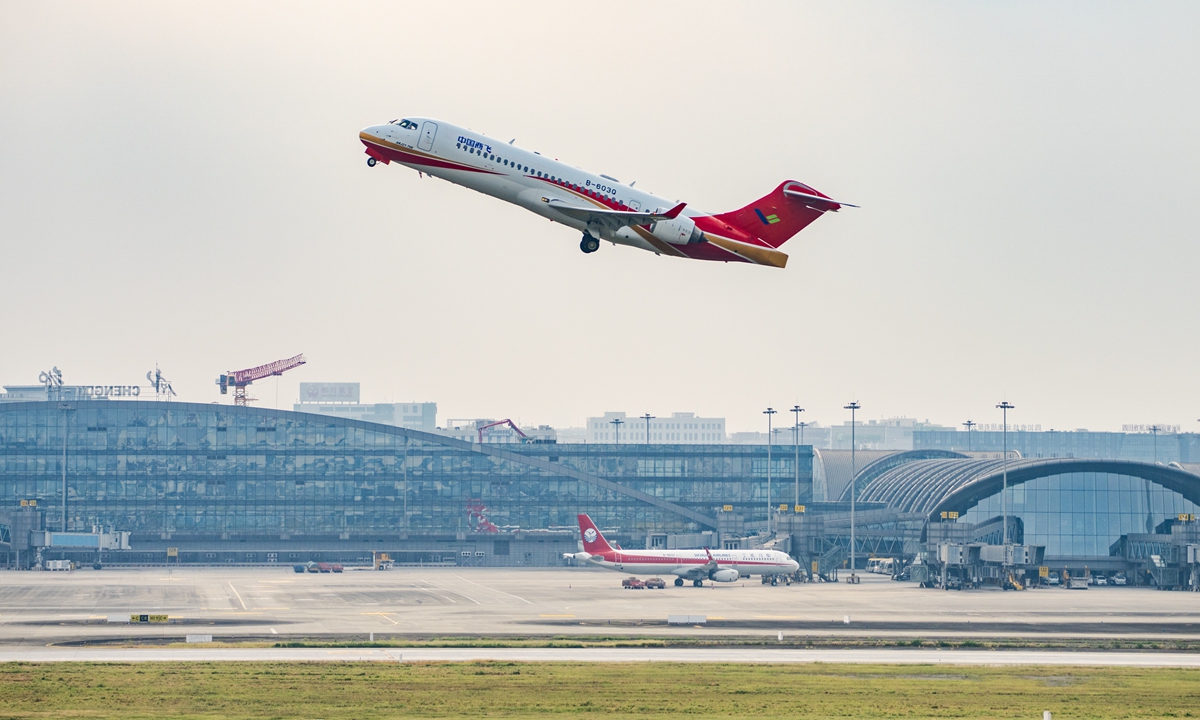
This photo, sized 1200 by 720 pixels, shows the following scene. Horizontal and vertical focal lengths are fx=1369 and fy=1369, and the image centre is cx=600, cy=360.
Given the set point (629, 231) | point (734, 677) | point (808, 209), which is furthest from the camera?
point (734, 677)

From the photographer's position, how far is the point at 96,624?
341 ft

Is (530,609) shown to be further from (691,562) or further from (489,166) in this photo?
(489,166)

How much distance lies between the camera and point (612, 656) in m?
83.8

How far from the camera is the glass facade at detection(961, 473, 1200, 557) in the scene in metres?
187

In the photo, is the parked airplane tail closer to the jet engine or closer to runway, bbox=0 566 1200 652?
the jet engine

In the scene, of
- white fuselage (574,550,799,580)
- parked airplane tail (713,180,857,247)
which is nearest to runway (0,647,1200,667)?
parked airplane tail (713,180,857,247)

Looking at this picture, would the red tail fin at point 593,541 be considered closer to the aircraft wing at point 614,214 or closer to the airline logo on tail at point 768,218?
the airline logo on tail at point 768,218

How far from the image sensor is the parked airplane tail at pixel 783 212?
2724 inches

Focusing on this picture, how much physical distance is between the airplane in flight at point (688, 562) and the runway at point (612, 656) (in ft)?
258

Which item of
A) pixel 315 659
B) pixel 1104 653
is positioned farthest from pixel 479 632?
pixel 1104 653

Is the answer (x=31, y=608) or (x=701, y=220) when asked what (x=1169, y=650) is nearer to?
(x=701, y=220)

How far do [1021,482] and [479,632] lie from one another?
11337 cm

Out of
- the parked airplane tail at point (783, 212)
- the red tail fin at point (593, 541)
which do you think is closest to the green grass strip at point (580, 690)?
the parked airplane tail at point (783, 212)

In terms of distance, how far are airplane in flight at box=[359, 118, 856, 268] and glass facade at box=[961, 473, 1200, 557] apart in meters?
135
